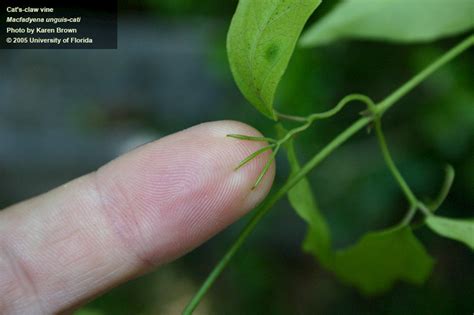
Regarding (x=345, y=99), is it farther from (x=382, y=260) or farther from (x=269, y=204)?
(x=382, y=260)

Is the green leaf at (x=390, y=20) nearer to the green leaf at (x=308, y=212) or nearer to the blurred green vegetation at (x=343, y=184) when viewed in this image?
the green leaf at (x=308, y=212)

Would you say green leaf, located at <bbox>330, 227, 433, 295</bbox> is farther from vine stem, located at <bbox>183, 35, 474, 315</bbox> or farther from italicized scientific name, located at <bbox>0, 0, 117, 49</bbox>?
italicized scientific name, located at <bbox>0, 0, 117, 49</bbox>

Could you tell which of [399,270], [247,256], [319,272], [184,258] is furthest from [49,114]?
[399,270]

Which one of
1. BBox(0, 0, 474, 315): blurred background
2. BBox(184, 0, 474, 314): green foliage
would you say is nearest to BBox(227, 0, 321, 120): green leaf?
BBox(184, 0, 474, 314): green foliage

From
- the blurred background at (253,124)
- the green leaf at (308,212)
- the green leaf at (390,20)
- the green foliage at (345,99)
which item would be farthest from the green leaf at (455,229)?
the blurred background at (253,124)

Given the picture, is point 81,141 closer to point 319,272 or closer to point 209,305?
point 209,305
